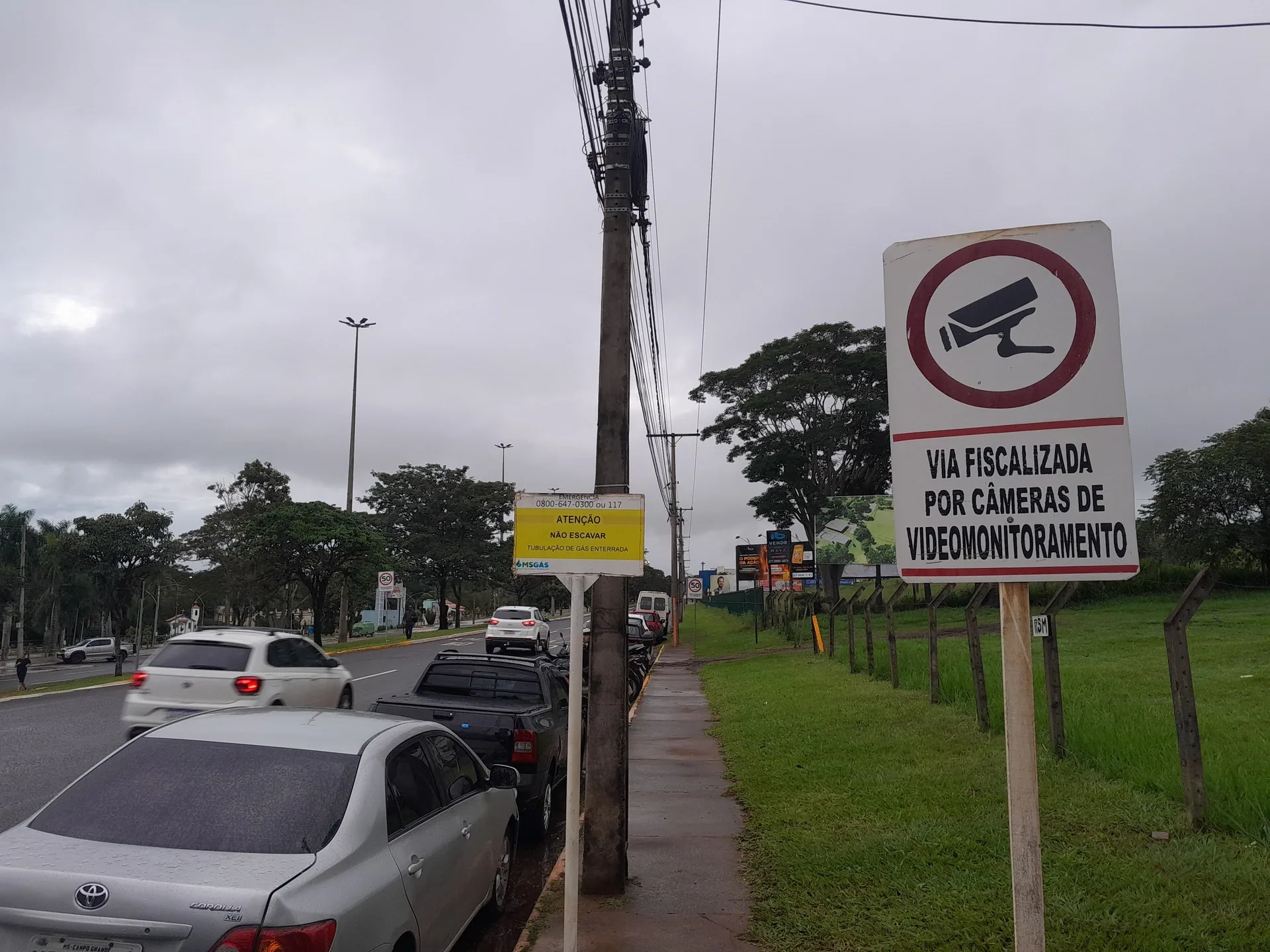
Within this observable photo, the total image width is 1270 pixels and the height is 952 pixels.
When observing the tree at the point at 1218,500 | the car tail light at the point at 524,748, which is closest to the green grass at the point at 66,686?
the car tail light at the point at 524,748

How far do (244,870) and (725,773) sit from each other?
698 cm

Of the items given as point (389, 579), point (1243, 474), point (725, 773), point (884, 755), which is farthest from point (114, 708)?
point (1243, 474)

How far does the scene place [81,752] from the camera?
1086 cm

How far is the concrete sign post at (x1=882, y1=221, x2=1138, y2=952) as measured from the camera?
2.73 meters

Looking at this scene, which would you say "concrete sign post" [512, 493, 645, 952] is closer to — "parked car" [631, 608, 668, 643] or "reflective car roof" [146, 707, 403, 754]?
"reflective car roof" [146, 707, 403, 754]

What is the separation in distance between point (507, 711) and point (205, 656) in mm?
4223

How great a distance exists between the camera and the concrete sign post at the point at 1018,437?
8.97ft

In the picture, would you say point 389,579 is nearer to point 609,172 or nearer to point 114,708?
point 114,708

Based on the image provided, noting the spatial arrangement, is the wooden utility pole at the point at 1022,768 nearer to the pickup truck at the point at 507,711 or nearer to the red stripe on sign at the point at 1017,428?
the red stripe on sign at the point at 1017,428

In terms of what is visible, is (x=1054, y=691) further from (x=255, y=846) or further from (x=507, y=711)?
(x=255, y=846)

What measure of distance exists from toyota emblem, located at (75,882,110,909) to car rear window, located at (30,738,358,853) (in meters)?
0.37

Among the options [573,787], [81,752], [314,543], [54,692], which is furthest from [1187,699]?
Result: [314,543]

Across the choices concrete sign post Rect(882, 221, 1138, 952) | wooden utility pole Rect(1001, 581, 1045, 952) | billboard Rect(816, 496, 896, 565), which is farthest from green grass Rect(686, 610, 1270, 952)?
billboard Rect(816, 496, 896, 565)

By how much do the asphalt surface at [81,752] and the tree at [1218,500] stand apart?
2867 cm
